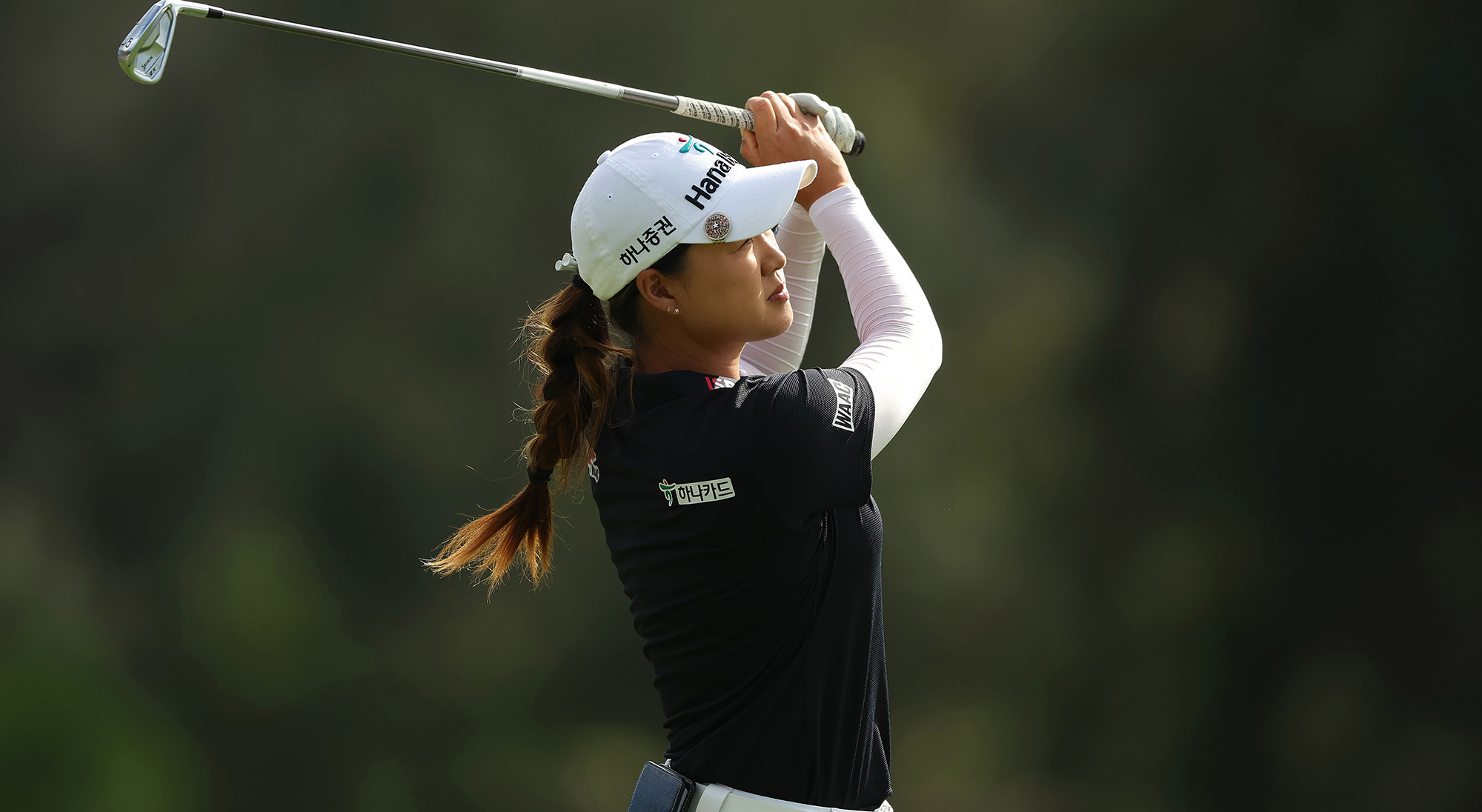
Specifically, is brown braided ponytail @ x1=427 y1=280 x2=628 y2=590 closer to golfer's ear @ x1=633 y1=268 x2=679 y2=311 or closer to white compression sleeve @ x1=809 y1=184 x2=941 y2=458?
golfer's ear @ x1=633 y1=268 x2=679 y2=311

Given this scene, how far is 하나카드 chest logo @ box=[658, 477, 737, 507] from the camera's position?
1191mm

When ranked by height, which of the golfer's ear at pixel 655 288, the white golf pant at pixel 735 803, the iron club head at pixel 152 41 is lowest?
the white golf pant at pixel 735 803

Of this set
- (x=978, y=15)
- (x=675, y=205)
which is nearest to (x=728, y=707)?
(x=675, y=205)

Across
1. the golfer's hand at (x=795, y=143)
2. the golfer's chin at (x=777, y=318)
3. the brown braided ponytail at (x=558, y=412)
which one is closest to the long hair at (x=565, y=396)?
→ the brown braided ponytail at (x=558, y=412)

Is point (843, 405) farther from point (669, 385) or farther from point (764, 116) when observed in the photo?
point (764, 116)

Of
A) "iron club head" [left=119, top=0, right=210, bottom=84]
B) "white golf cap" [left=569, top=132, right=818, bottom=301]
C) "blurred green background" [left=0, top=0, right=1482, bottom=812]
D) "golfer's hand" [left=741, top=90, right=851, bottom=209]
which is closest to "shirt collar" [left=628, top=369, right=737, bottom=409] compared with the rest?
"white golf cap" [left=569, top=132, right=818, bottom=301]

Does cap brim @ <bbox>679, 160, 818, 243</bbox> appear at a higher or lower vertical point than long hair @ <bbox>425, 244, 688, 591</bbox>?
higher

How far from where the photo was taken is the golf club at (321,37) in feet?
4.64

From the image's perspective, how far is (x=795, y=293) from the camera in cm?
165

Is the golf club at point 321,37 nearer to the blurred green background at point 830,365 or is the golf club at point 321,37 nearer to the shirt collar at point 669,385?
the shirt collar at point 669,385

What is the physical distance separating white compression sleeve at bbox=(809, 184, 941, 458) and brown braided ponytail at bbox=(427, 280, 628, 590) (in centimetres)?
28

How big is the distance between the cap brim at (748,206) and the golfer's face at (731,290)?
0.03 meters

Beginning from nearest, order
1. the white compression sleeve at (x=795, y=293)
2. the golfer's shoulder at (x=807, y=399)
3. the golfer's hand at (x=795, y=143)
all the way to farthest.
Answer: the golfer's shoulder at (x=807, y=399) → the golfer's hand at (x=795, y=143) → the white compression sleeve at (x=795, y=293)

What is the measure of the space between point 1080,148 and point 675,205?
180 centimetres
